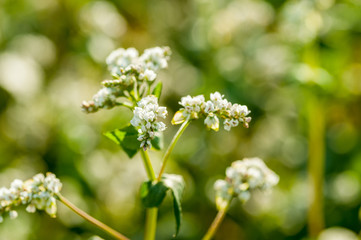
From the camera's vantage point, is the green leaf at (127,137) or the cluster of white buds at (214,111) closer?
the cluster of white buds at (214,111)

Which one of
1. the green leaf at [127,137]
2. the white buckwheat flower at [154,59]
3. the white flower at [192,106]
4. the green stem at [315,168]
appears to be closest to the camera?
the white flower at [192,106]

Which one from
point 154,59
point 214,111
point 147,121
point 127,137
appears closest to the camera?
point 147,121

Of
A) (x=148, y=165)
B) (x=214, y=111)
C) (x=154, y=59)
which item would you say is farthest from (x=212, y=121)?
(x=154, y=59)

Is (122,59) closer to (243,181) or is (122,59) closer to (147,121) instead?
(147,121)

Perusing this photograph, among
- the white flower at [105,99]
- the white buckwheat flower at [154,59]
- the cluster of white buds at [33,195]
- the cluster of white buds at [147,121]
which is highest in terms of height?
the white buckwheat flower at [154,59]

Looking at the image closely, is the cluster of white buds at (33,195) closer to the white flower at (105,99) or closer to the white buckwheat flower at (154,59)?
the white flower at (105,99)

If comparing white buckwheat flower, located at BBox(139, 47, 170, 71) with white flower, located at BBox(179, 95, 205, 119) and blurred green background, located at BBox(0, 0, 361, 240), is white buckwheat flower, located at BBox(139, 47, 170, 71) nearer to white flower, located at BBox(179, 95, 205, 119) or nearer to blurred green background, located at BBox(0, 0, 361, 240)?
white flower, located at BBox(179, 95, 205, 119)

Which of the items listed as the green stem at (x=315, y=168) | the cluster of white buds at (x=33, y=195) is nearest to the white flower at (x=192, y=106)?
the cluster of white buds at (x=33, y=195)

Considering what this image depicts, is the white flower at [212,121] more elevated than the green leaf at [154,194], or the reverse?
the white flower at [212,121]
